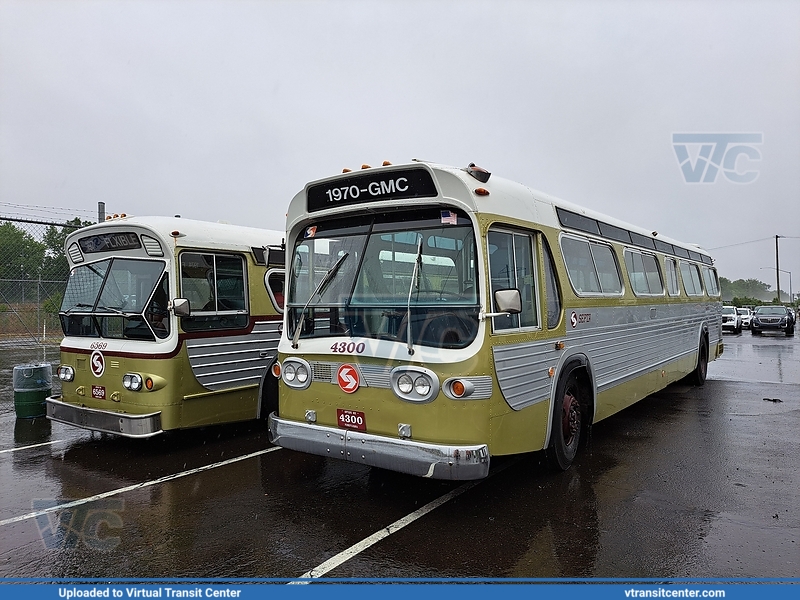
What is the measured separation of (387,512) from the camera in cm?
512

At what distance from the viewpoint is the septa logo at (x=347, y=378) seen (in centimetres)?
525

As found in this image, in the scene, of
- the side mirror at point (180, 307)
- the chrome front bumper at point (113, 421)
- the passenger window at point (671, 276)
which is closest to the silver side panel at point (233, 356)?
the side mirror at point (180, 307)

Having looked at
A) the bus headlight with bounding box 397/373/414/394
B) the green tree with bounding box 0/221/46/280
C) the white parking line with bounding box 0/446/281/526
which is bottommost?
the white parking line with bounding box 0/446/281/526

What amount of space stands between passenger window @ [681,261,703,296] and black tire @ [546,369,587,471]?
5.80m

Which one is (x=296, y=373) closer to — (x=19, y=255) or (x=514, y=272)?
(x=514, y=272)

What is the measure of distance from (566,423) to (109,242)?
5831 mm

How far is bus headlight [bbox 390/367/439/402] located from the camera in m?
4.82

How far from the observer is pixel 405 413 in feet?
16.3

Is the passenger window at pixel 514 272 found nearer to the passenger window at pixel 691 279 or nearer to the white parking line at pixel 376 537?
the white parking line at pixel 376 537

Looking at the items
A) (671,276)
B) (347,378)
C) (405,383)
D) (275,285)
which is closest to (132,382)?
(275,285)

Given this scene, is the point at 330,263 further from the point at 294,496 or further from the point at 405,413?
the point at 294,496

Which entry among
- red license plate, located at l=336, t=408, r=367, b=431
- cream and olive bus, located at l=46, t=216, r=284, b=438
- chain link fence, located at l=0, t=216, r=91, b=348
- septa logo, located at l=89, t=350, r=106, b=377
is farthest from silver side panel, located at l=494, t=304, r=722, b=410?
chain link fence, located at l=0, t=216, r=91, b=348

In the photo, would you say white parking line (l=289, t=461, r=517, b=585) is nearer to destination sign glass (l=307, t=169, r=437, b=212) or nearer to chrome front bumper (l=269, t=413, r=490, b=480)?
chrome front bumper (l=269, t=413, r=490, b=480)

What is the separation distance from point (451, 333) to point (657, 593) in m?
2.31
